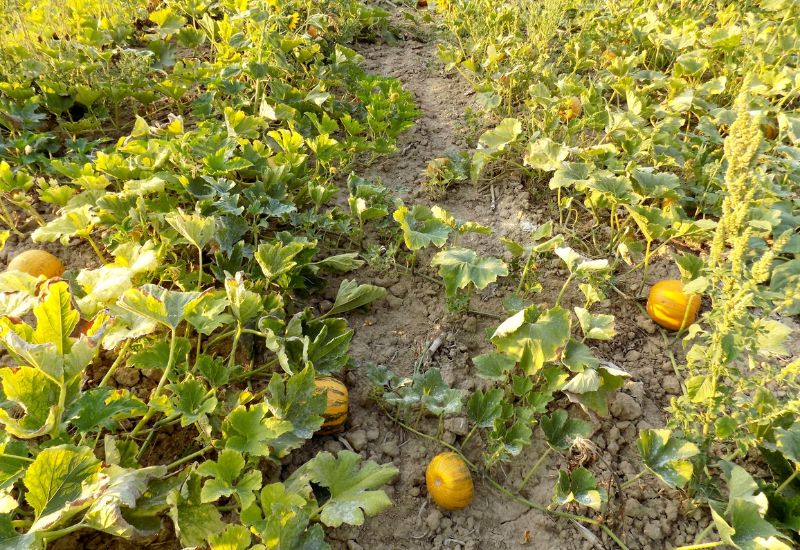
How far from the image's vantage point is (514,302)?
2.40 meters

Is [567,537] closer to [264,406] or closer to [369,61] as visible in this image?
[264,406]

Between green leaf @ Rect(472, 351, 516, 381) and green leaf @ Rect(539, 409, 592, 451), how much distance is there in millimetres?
242

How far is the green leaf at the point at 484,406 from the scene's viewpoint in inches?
78.7

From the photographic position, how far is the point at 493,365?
2.10m

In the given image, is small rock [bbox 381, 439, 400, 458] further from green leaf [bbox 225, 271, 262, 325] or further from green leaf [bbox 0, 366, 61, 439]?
green leaf [bbox 0, 366, 61, 439]

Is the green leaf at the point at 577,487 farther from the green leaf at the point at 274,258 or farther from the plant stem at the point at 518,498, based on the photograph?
the green leaf at the point at 274,258

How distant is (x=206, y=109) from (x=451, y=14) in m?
2.72

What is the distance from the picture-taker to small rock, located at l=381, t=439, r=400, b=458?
2.05 meters

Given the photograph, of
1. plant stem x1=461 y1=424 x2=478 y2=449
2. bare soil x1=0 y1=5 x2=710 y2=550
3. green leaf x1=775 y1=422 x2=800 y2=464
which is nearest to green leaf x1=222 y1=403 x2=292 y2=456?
bare soil x1=0 y1=5 x2=710 y2=550

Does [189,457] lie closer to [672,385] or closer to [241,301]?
[241,301]

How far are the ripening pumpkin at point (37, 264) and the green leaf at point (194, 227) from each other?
715 mm

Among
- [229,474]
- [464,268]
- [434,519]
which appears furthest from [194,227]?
[434,519]

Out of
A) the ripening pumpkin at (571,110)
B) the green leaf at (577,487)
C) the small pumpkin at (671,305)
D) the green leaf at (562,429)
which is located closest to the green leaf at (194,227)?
the green leaf at (562,429)

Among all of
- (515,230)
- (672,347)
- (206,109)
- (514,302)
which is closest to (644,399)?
(672,347)
